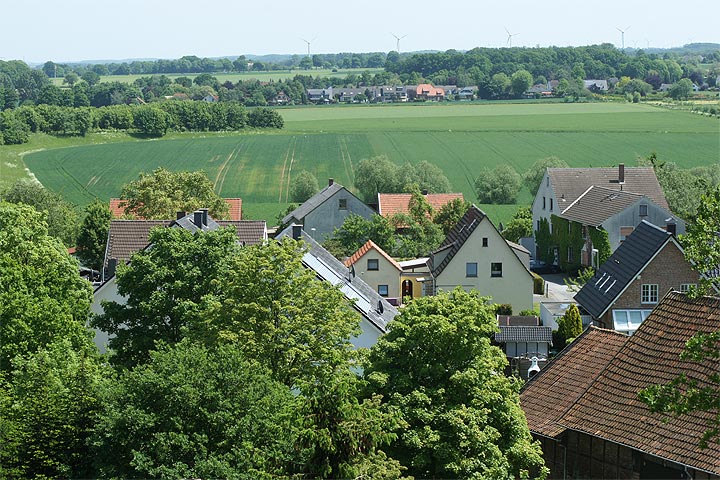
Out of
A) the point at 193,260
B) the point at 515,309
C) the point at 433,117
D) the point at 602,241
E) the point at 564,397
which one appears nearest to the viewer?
the point at 564,397

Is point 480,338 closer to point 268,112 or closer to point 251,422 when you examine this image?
point 251,422

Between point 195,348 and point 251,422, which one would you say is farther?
point 195,348

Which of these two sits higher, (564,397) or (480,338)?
(480,338)

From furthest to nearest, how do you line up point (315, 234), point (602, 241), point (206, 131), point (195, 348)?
point (206, 131)
point (315, 234)
point (602, 241)
point (195, 348)

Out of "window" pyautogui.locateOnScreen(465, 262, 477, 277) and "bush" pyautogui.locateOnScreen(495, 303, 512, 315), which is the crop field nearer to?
"window" pyautogui.locateOnScreen(465, 262, 477, 277)

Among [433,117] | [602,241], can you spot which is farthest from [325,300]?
[433,117]

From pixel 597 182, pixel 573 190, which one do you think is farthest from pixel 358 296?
pixel 597 182
